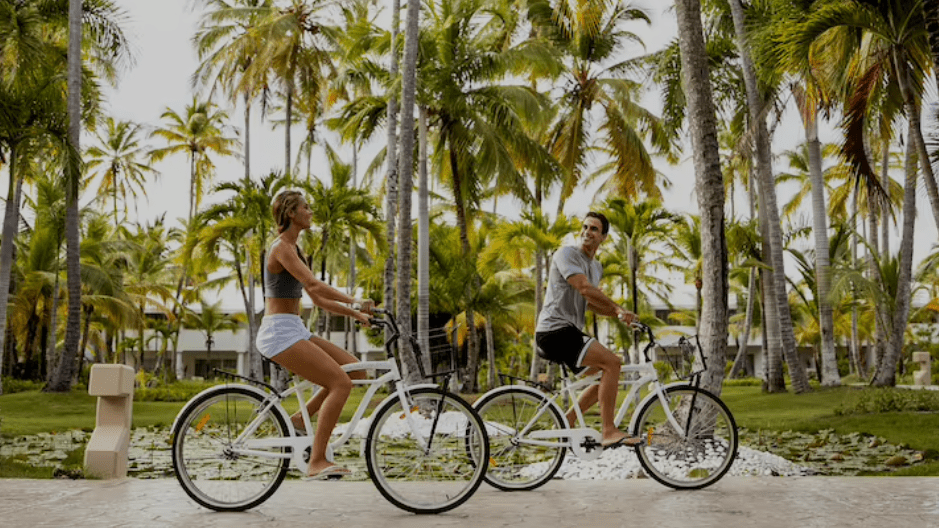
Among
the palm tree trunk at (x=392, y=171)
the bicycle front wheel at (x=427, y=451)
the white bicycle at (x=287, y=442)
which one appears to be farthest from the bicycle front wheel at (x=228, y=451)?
the palm tree trunk at (x=392, y=171)

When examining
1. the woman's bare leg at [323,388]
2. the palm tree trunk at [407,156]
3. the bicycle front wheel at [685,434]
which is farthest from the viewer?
the palm tree trunk at [407,156]

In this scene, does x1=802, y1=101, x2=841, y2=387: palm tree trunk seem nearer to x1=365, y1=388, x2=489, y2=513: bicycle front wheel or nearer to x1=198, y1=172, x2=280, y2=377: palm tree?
x1=198, y1=172, x2=280, y2=377: palm tree

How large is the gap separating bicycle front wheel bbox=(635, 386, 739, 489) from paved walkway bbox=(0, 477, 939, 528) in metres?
0.16

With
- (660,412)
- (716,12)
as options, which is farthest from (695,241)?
(660,412)

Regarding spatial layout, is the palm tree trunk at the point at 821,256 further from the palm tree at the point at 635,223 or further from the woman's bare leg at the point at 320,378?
the woman's bare leg at the point at 320,378

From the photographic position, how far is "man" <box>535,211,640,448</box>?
6062 mm

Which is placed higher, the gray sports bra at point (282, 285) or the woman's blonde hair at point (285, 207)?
the woman's blonde hair at point (285, 207)

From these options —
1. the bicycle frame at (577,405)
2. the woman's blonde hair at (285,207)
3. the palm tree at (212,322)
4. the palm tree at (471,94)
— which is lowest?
the bicycle frame at (577,405)

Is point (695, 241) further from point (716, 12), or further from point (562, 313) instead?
point (562, 313)

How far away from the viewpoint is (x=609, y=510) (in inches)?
215

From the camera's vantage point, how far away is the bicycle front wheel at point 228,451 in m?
5.41

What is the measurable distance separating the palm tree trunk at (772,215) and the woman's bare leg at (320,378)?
17.8 meters

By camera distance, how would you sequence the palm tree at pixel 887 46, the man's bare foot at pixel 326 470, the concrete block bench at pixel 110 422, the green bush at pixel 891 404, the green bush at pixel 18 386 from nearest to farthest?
the man's bare foot at pixel 326 470 < the concrete block bench at pixel 110 422 < the palm tree at pixel 887 46 < the green bush at pixel 891 404 < the green bush at pixel 18 386

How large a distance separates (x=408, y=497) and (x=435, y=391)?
27.7 inches
